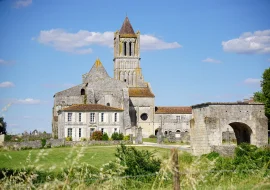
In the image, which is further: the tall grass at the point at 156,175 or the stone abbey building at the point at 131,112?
the stone abbey building at the point at 131,112

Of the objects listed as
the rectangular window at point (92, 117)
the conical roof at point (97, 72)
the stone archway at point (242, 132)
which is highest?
the conical roof at point (97, 72)

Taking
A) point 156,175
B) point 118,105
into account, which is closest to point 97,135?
point 118,105

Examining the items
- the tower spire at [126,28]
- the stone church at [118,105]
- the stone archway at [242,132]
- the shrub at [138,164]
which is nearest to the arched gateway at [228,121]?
the stone archway at [242,132]

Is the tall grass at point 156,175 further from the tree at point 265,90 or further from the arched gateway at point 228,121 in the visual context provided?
the tree at point 265,90

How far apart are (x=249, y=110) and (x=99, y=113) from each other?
27935 mm

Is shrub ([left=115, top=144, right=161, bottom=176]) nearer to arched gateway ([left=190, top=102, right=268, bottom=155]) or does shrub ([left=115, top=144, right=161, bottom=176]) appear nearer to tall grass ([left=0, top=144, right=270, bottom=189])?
tall grass ([left=0, top=144, right=270, bottom=189])

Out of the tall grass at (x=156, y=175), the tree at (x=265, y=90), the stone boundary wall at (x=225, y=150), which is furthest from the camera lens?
the tree at (x=265, y=90)

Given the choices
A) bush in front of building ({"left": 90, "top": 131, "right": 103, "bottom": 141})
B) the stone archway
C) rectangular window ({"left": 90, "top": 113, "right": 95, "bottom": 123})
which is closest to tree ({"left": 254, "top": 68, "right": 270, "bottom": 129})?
the stone archway

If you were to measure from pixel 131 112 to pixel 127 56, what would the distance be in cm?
1771

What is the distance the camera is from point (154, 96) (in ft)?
218

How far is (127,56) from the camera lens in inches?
3169

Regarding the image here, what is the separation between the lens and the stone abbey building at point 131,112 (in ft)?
85.5

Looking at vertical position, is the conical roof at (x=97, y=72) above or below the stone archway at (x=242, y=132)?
above

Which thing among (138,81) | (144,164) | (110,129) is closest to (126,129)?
(110,129)
